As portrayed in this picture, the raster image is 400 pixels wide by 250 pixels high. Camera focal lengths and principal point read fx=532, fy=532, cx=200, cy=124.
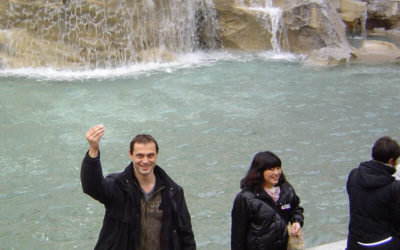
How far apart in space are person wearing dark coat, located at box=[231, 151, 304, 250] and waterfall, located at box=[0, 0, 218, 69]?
10.1 m

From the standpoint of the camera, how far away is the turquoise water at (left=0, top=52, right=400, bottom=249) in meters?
5.38

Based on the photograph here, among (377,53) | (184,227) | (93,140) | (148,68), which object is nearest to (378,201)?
(184,227)

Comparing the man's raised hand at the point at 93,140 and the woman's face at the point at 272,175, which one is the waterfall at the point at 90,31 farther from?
the man's raised hand at the point at 93,140

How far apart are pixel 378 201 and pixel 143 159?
1.47 m

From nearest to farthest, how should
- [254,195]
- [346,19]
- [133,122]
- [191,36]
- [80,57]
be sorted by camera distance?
[254,195]
[133,122]
[80,57]
[191,36]
[346,19]

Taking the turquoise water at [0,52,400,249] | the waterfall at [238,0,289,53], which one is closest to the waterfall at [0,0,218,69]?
the turquoise water at [0,52,400,249]

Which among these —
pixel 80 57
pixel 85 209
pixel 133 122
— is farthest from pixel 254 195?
pixel 80 57

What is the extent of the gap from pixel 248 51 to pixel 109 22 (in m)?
4.28

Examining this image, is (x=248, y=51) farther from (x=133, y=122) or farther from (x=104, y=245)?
(x=104, y=245)

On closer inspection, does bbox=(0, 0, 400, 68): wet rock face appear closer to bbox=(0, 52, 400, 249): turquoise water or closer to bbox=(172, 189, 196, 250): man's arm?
bbox=(0, 52, 400, 249): turquoise water

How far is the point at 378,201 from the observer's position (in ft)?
10.7

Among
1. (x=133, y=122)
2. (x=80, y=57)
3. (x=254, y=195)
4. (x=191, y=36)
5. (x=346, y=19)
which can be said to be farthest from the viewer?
(x=346, y=19)

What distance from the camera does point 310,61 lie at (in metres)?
13.5

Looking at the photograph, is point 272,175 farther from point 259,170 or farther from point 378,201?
point 378,201
